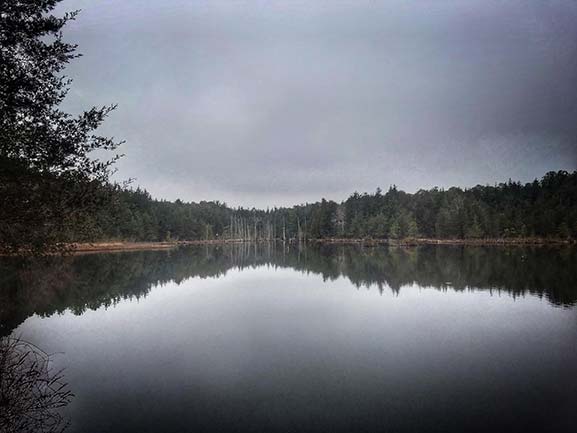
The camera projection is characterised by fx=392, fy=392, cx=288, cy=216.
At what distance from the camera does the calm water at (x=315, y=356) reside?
Answer: 945 cm

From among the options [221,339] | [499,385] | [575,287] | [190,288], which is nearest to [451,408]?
[499,385]

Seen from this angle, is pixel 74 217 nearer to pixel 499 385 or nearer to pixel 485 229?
pixel 499 385

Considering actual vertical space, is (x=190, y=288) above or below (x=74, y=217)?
below

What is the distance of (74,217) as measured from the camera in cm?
984

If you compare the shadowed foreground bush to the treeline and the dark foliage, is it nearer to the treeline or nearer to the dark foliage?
the dark foliage

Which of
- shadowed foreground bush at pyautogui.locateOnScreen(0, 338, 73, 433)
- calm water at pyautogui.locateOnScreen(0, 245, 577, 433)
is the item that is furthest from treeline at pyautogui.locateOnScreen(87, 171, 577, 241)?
shadowed foreground bush at pyautogui.locateOnScreen(0, 338, 73, 433)

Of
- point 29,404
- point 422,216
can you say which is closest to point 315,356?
point 29,404

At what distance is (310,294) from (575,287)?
18422 millimetres

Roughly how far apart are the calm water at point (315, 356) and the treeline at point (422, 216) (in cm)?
5325

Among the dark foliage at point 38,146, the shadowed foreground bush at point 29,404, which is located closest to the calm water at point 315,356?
the shadowed foreground bush at point 29,404

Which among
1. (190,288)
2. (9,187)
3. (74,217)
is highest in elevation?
(9,187)

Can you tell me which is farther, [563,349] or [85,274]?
[85,274]

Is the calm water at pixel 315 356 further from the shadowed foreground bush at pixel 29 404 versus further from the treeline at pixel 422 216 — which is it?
the treeline at pixel 422 216

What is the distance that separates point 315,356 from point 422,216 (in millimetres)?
120860
